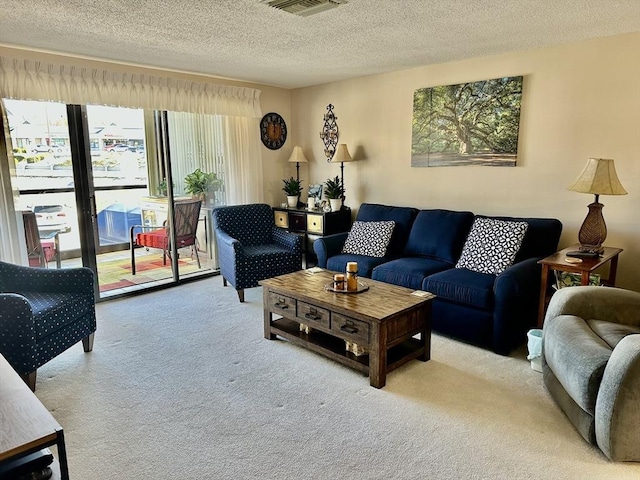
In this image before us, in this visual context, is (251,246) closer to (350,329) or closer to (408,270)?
(408,270)

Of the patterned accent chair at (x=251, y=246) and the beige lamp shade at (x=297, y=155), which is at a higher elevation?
the beige lamp shade at (x=297, y=155)

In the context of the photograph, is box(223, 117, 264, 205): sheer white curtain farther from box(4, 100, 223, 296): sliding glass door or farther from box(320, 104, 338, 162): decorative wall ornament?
box(320, 104, 338, 162): decorative wall ornament

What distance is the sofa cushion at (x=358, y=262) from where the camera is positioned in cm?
392

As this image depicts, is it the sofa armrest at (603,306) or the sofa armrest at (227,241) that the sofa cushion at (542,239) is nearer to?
the sofa armrest at (603,306)

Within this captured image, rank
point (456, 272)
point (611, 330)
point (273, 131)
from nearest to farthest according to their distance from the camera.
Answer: point (611, 330) < point (456, 272) < point (273, 131)

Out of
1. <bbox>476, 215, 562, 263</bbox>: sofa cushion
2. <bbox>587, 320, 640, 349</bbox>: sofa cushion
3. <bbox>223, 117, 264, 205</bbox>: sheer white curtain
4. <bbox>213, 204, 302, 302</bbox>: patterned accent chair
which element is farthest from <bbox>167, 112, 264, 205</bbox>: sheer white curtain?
<bbox>587, 320, 640, 349</bbox>: sofa cushion

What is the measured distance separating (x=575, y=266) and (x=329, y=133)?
10.7ft

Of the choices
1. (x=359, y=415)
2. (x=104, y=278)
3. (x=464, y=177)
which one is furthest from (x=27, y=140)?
(x=464, y=177)

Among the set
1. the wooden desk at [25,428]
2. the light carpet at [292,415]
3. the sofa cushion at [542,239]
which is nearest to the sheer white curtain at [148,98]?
the light carpet at [292,415]

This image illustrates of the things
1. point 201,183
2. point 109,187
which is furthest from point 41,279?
point 201,183

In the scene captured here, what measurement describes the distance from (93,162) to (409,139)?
10.3 ft

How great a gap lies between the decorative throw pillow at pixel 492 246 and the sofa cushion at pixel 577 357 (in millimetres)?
930

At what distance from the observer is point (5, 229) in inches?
141

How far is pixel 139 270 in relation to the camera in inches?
197
